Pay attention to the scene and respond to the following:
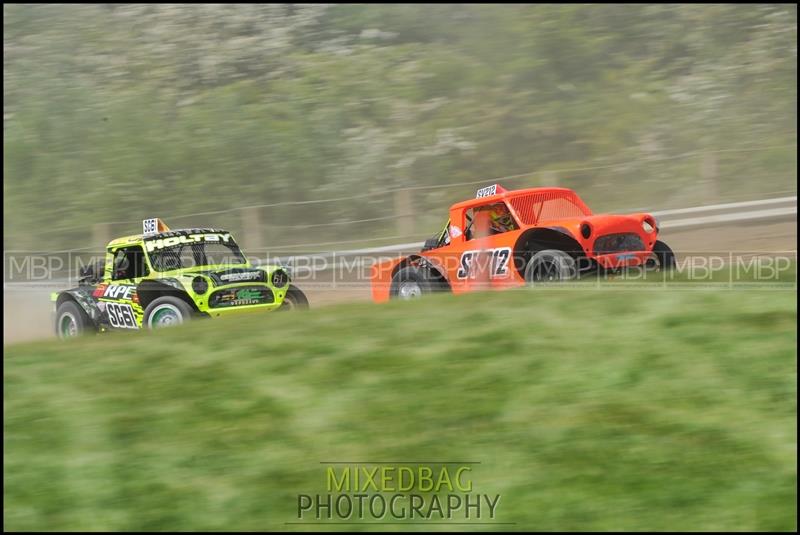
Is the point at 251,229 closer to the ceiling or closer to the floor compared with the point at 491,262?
closer to the ceiling

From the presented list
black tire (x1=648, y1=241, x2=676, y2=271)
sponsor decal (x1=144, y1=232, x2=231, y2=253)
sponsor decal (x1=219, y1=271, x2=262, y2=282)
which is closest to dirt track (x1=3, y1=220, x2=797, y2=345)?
sponsor decal (x1=144, y1=232, x2=231, y2=253)

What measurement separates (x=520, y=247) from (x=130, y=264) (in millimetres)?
5009

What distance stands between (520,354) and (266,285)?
209 inches

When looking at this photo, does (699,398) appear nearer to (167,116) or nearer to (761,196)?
(761,196)

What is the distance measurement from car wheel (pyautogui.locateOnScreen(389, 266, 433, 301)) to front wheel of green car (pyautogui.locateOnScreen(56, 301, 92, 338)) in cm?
399

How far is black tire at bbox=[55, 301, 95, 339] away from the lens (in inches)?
502

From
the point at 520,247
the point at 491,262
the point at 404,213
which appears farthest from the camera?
the point at 404,213

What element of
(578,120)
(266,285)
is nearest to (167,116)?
(578,120)

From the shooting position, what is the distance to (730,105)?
91.8 feet

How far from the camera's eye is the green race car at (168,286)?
11.5 metres

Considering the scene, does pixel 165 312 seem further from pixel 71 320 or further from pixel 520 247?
pixel 520 247

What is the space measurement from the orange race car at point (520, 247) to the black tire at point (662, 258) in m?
0.01

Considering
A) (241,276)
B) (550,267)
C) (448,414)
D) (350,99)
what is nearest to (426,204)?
(350,99)

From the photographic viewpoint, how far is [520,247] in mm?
11008
